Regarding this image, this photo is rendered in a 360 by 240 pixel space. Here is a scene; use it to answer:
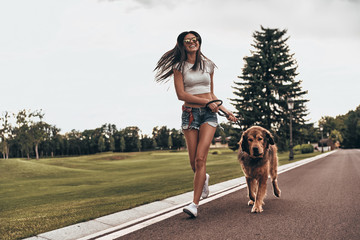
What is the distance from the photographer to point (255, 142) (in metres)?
4.06

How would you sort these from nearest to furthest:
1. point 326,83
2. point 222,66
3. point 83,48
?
point 222,66 → point 83,48 → point 326,83

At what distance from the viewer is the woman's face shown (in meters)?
4.25

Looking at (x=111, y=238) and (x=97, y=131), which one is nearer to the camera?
(x=111, y=238)

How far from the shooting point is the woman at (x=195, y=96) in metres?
4.12

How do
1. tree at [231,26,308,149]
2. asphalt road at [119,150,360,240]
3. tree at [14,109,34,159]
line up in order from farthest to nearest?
tree at [14,109,34,159], tree at [231,26,308,149], asphalt road at [119,150,360,240]

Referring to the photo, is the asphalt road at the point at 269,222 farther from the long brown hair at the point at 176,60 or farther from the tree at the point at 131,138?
the tree at the point at 131,138

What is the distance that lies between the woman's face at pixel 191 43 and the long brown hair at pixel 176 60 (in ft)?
0.18

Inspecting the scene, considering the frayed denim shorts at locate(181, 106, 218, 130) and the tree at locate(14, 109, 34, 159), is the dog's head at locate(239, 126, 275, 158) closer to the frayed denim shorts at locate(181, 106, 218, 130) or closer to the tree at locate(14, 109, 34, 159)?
the frayed denim shorts at locate(181, 106, 218, 130)

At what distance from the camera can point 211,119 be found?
Result: 13.7ft

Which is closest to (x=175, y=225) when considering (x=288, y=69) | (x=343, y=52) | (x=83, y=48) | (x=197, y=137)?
(x=197, y=137)

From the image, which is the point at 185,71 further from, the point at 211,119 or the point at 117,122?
the point at 117,122

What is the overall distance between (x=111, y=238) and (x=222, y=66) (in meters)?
3.00

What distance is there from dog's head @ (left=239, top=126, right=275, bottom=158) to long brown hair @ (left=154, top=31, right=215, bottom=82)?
125cm

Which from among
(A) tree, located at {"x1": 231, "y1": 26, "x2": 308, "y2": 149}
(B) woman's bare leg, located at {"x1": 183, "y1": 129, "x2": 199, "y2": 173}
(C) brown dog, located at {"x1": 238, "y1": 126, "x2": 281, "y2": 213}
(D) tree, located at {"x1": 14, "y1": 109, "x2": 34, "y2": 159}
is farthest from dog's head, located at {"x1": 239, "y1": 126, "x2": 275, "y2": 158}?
(D) tree, located at {"x1": 14, "y1": 109, "x2": 34, "y2": 159}
